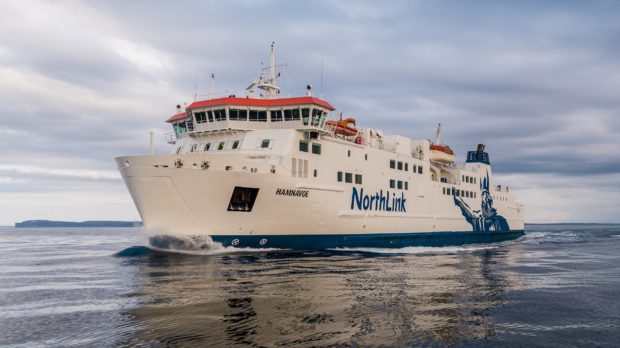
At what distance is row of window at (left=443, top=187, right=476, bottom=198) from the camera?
40.4m

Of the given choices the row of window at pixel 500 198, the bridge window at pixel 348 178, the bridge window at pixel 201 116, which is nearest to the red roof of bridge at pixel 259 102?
the bridge window at pixel 201 116

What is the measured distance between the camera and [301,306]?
37.7 feet

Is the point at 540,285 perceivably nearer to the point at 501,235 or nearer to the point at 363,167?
the point at 363,167

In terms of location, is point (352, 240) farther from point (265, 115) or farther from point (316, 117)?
point (265, 115)

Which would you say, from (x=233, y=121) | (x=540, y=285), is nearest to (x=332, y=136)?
(x=233, y=121)

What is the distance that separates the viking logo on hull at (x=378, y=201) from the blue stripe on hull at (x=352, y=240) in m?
1.93

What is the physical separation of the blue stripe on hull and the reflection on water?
3.14 meters

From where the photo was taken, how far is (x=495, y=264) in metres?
23.8

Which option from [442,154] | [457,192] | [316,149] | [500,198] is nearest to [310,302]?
[316,149]

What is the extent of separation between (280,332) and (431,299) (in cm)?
560

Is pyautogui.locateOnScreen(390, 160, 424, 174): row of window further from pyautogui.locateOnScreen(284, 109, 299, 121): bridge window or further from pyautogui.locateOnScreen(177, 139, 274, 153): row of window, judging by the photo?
pyautogui.locateOnScreen(177, 139, 274, 153): row of window

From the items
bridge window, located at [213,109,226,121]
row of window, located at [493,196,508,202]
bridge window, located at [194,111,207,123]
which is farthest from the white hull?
row of window, located at [493,196,508,202]

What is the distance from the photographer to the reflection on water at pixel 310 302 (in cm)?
894

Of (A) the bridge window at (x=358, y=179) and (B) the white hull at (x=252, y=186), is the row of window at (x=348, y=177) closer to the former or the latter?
(A) the bridge window at (x=358, y=179)
